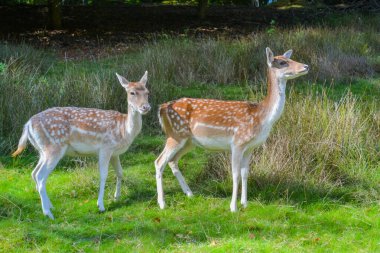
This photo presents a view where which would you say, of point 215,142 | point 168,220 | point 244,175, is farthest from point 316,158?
point 168,220

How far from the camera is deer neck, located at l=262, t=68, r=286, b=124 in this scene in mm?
5781

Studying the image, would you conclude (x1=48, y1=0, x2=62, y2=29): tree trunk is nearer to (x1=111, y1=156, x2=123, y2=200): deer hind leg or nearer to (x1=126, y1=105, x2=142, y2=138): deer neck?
(x1=111, y1=156, x2=123, y2=200): deer hind leg

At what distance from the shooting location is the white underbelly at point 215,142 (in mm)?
6023

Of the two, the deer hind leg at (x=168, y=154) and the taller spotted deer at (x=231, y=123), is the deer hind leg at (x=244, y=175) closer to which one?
the taller spotted deer at (x=231, y=123)

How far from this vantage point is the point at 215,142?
6.06m

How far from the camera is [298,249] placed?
5070 mm

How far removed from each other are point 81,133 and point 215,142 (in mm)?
1357

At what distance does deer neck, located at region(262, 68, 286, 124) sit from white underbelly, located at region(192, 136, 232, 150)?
0.48 meters

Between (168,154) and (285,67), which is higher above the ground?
(285,67)

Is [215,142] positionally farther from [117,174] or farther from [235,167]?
[117,174]

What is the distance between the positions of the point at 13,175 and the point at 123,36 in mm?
9838

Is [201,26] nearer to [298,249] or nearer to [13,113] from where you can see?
[13,113]

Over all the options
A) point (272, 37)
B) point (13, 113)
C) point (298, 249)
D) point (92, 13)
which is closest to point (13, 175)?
point (13, 113)

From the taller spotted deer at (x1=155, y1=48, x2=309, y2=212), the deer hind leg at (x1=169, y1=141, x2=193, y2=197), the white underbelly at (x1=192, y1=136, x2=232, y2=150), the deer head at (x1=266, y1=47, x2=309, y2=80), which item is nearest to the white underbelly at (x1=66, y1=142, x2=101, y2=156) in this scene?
the taller spotted deer at (x1=155, y1=48, x2=309, y2=212)
